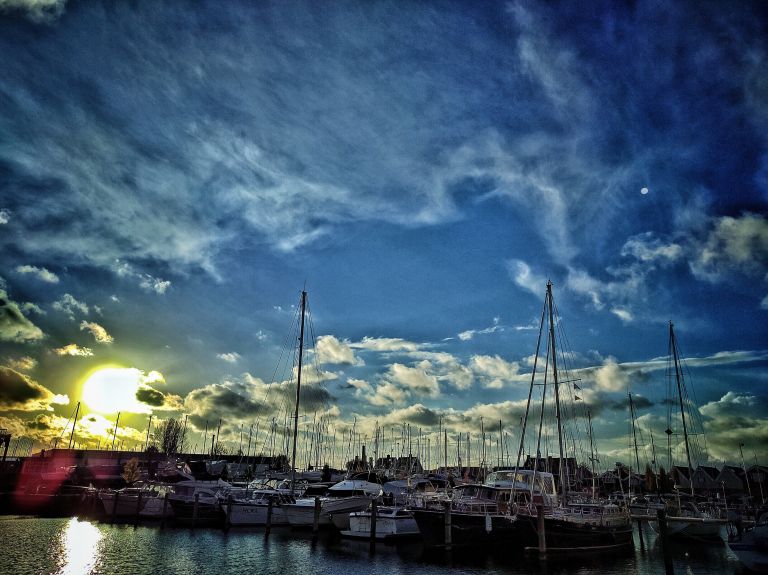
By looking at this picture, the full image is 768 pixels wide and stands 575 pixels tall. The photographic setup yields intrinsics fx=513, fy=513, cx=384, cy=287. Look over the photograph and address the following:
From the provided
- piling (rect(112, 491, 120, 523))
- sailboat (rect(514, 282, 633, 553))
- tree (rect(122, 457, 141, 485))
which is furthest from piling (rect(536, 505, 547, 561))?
tree (rect(122, 457, 141, 485))

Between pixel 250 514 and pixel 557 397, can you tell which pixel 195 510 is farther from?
pixel 557 397

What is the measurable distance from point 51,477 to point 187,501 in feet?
129

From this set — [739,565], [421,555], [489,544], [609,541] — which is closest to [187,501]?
[421,555]

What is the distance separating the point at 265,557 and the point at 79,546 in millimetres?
13796

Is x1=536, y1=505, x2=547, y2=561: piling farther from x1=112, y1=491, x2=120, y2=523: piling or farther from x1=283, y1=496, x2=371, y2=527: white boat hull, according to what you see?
x1=112, y1=491, x2=120, y2=523: piling

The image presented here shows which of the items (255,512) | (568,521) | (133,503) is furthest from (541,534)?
(133,503)

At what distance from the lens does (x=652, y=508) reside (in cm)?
5697

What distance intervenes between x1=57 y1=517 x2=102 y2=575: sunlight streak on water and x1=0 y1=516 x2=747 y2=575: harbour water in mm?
54

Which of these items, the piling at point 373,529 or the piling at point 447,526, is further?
the piling at point 373,529

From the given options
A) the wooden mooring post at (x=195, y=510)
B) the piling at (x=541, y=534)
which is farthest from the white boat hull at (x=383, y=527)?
the wooden mooring post at (x=195, y=510)

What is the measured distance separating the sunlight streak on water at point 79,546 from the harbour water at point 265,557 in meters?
0.05

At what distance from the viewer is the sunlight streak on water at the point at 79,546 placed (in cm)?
2889

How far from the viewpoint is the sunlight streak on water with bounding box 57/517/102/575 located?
1137 inches

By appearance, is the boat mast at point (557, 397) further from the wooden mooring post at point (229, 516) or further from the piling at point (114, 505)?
the piling at point (114, 505)
